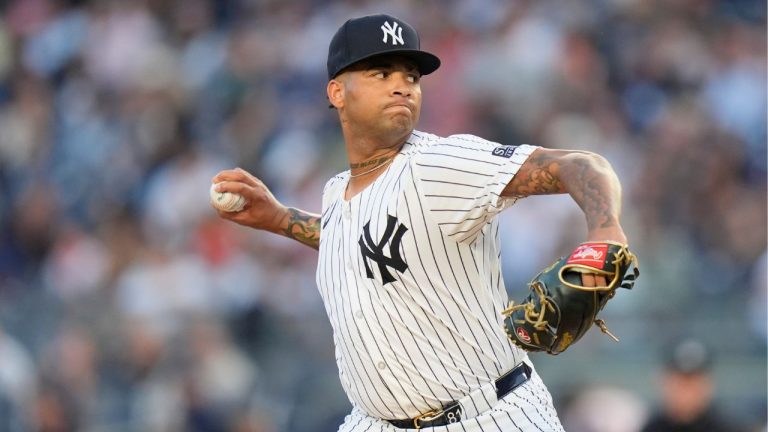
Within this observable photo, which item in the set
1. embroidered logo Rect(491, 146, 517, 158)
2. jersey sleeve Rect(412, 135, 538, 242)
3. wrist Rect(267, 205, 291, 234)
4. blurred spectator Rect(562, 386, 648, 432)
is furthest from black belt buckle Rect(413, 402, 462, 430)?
blurred spectator Rect(562, 386, 648, 432)

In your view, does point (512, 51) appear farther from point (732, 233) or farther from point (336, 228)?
point (336, 228)

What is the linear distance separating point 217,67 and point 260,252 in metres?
2.54

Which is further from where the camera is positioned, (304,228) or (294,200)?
(294,200)

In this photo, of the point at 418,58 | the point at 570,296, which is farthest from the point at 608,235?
the point at 418,58

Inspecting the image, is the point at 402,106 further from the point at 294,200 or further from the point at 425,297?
the point at 294,200

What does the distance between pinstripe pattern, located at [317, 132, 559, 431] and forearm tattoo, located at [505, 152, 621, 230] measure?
0.76 feet

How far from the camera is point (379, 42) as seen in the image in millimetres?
3865

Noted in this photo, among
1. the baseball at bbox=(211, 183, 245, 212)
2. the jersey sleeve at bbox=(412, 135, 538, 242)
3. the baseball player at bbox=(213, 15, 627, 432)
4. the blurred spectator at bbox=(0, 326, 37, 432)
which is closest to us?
the jersey sleeve at bbox=(412, 135, 538, 242)

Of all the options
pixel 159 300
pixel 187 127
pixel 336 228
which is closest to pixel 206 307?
pixel 159 300

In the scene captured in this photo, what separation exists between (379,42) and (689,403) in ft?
9.13

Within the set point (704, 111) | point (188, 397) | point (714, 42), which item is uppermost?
point (714, 42)

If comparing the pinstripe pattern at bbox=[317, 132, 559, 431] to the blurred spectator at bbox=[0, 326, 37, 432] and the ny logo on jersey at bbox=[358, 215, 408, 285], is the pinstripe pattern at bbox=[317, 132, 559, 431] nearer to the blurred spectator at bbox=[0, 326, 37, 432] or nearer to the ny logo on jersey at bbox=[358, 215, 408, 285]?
the ny logo on jersey at bbox=[358, 215, 408, 285]

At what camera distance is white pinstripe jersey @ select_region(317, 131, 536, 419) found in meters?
3.53

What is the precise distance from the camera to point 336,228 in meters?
3.97
